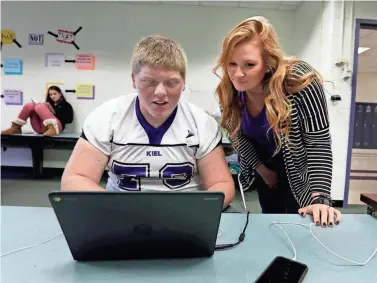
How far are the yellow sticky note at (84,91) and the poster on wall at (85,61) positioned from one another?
251mm

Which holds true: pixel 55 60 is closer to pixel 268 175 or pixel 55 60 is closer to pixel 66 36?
pixel 66 36

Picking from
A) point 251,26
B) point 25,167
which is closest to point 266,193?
point 251,26

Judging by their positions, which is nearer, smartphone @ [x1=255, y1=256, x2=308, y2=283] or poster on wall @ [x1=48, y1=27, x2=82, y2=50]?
smartphone @ [x1=255, y1=256, x2=308, y2=283]

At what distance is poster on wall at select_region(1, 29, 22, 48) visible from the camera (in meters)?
4.21

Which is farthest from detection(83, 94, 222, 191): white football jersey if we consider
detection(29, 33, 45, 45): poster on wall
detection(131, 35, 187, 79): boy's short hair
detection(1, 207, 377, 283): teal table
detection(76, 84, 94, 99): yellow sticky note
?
detection(29, 33, 45, 45): poster on wall

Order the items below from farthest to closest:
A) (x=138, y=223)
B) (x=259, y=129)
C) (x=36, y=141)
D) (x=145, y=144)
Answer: (x=36, y=141), (x=259, y=129), (x=145, y=144), (x=138, y=223)

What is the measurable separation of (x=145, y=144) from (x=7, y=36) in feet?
13.9

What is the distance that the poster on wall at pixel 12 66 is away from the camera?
4.23 m

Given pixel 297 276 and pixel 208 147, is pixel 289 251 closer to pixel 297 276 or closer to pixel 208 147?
pixel 297 276

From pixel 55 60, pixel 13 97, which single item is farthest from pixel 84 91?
pixel 13 97

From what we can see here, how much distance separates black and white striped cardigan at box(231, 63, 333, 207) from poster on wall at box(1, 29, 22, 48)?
4326 millimetres

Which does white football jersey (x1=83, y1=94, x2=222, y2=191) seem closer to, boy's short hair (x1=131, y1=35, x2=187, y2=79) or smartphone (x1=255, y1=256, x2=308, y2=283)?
boy's short hair (x1=131, y1=35, x2=187, y2=79)

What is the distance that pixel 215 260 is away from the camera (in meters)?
0.69

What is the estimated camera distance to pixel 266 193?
1.46 m
